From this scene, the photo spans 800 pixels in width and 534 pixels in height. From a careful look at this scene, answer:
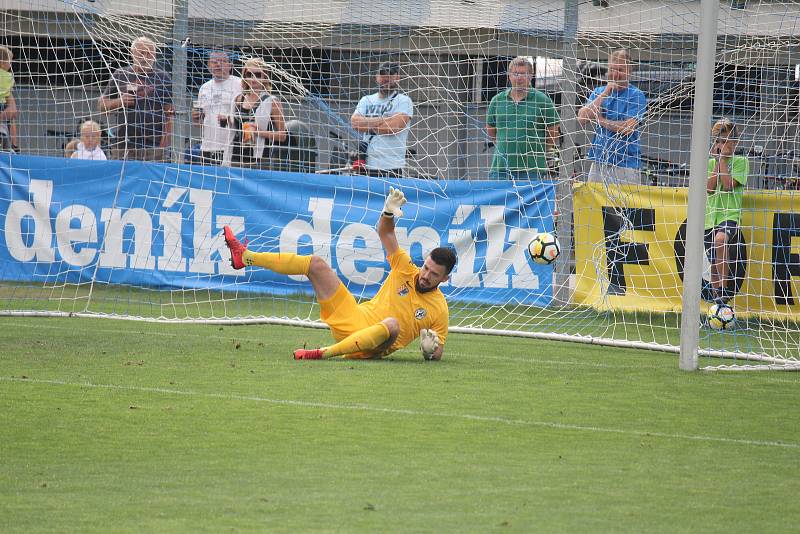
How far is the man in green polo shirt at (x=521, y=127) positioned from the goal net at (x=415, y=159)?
25mm

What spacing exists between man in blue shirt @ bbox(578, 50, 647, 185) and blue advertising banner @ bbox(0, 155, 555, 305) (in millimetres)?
754

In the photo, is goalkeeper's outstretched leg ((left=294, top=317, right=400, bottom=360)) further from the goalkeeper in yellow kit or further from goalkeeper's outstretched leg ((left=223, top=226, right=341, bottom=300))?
goalkeeper's outstretched leg ((left=223, top=226, right=341, bottom=300))

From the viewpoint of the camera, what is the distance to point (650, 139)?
13.3 metres

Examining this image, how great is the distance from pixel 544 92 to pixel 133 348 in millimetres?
6086

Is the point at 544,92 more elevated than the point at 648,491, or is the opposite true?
the point at 544,92

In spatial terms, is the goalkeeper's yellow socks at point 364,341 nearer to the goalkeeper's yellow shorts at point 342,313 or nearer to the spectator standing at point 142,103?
the goalkeeper's yellow shorts at point 342,313

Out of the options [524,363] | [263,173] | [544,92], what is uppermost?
[544,92]

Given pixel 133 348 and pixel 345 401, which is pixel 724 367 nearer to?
pixel 345 401

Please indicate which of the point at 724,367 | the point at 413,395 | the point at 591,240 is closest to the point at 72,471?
the point at 413,395

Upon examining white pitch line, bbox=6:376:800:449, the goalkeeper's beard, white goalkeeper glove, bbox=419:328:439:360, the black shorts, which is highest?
the black shorts

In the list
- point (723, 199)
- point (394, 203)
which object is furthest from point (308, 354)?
point (723, 199)

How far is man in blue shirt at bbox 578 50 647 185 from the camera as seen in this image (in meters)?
13.1

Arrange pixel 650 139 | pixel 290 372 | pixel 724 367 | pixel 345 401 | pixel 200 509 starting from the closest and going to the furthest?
1. pixel 200 509
2. pixel 345 401
3. pixel 290 372
4. pixel 724 367
5. pixel 650 139

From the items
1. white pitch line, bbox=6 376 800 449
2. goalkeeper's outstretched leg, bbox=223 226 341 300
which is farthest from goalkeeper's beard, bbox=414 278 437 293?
white pitch line, bbox=6 376 800 449
